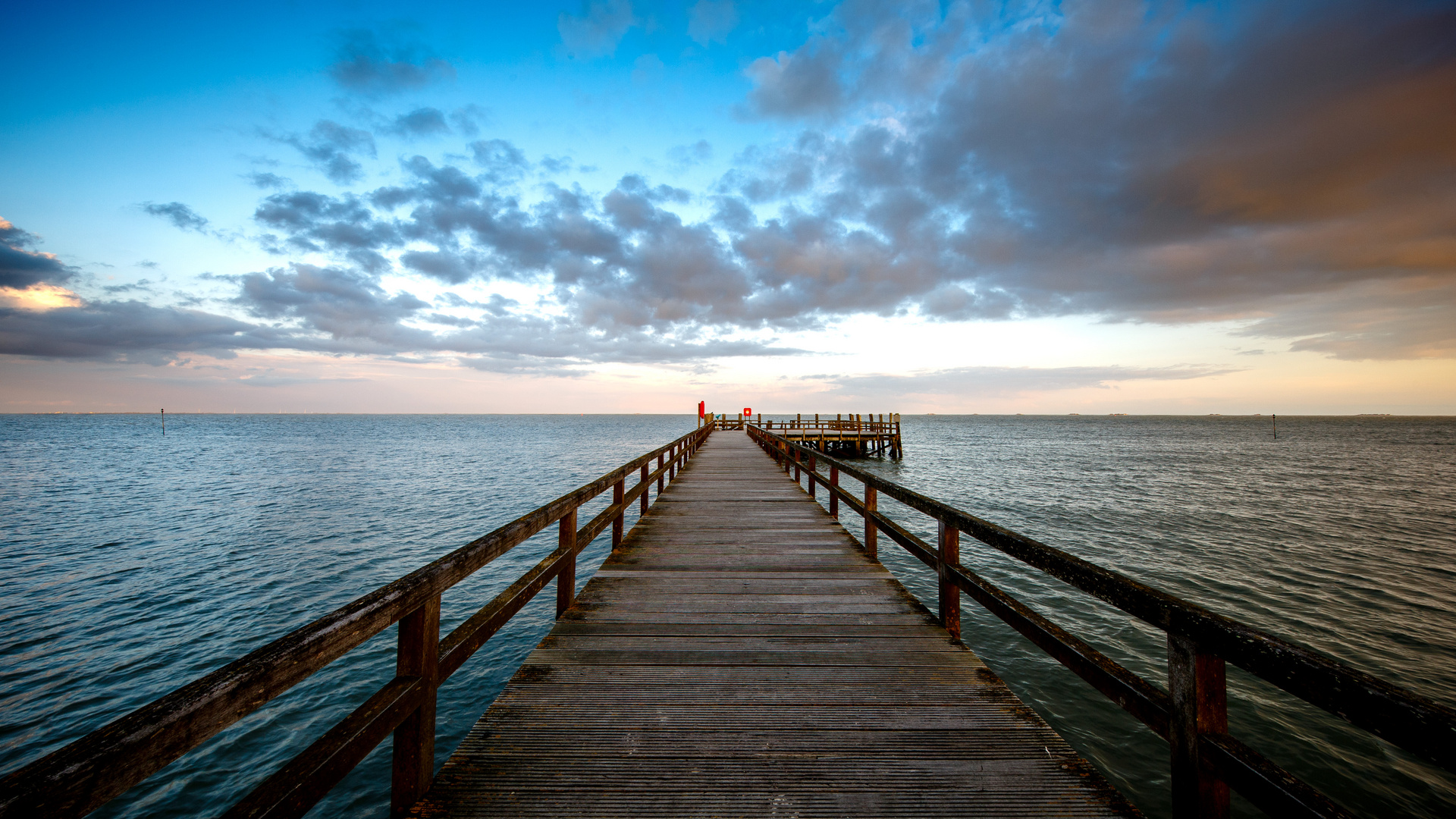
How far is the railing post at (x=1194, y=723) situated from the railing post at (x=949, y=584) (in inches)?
73.2

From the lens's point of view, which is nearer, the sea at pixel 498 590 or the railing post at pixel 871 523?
the railing post at pixel 871 523

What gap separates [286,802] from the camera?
5.25 feet

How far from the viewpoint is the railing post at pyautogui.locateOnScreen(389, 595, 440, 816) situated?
226cm

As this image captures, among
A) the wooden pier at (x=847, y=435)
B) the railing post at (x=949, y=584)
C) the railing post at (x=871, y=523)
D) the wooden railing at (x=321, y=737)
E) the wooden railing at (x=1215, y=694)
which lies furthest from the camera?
the wooden pier at (x=847, y=435)

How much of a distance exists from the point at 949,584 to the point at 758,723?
1810mm

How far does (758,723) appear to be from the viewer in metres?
2.88

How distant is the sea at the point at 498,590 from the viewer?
19.1 ft

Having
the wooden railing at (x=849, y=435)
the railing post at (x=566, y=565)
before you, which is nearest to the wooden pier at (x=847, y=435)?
the wooden railing at (x=849, y=435)

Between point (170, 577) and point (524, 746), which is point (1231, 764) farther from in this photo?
point (170, 577)

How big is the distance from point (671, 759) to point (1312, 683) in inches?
92.5

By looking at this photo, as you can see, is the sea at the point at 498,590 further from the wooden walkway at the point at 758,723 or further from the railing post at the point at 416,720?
the railing post at the point at 416,720

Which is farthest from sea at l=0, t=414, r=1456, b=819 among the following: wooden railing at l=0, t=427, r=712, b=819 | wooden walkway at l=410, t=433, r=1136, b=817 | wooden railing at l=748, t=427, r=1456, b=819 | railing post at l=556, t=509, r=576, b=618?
wooden railing at l=748, t=427, r=1456, b=819

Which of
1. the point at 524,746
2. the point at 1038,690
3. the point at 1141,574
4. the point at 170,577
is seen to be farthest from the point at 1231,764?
the point at 170,577

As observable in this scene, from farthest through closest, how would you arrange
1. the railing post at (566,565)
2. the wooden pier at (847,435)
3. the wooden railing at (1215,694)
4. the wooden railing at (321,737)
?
the wooden pier at (847,435) < the railing post at (566,565) < the wooden railing at (1215,694) < the wooden railing at (321,737)
